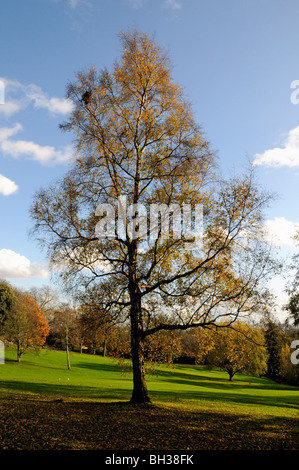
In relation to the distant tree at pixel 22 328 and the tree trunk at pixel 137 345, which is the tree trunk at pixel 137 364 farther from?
the distant tree at pixel 22 328

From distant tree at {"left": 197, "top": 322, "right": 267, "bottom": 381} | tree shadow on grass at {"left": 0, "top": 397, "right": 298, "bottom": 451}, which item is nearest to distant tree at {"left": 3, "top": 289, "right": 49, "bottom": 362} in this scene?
tree shadow on grass at {"left": 0, "top": 397, "right": 298, "bottom": 451}

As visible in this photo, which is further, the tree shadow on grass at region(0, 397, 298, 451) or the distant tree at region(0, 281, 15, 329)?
the distant tree at region(0, 281, 15, 329)

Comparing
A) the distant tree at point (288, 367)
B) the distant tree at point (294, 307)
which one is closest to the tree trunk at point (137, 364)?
the distant tree at point (294, 307)

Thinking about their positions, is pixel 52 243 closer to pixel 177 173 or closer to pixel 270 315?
pixel 177 173

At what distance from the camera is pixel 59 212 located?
15219mm

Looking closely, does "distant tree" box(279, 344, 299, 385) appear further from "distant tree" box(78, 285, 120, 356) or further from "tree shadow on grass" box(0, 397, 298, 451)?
"distant tree" box(78, 285, 120, 356)

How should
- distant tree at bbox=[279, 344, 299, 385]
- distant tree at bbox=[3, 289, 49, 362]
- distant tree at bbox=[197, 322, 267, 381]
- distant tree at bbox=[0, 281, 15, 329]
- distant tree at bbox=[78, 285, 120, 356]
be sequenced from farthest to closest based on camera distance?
distant tree at bbox=[279, 344, 299, 385] → distant tree at bbox=[0, 281, 15, 329] → distant tree at bbox=[3, 289, 49, 362] → distant tree at bbox=[78, 285, 120, 356] → distant tree at bbox=[197, 322, 267, 381]

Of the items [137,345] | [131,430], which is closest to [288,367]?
[137,345]

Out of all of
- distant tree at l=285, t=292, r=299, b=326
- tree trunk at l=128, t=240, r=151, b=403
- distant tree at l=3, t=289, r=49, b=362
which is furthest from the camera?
distant tree at l=3, t=289, r=49, b=362

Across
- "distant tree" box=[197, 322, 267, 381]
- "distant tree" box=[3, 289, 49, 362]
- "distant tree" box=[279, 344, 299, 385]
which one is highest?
"distant tree" box=[197, 322, 267, 381]

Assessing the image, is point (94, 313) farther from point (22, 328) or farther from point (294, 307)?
point (22, 328)

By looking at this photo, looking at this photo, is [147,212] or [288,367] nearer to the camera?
[147,212]
